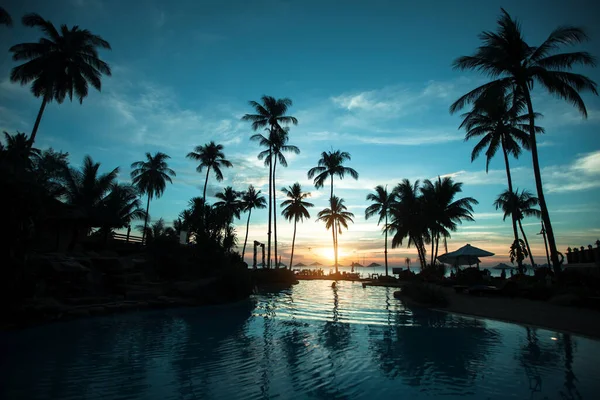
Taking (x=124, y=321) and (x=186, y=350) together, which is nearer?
(x=186, y=350)

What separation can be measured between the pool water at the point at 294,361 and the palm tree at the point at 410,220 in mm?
20127

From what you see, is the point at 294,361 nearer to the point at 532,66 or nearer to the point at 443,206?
the point at 532,66

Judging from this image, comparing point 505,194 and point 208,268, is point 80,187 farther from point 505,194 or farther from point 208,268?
point 505,194

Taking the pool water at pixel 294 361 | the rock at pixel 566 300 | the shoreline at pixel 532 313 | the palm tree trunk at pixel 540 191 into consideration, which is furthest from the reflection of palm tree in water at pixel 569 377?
the palm tree trunk at pixel 540 191

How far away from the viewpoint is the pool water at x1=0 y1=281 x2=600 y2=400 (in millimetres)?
4805

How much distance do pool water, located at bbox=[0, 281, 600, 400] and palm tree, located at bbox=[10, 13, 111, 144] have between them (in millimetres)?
19015

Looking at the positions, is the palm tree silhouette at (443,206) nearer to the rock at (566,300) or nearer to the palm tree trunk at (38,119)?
the rock at (566,300)

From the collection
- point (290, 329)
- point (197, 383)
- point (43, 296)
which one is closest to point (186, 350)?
point (197, 383)

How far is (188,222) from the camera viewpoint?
2631 cm

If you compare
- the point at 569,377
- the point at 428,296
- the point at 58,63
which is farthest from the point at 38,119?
the point at 569,377

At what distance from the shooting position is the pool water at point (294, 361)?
4805 mm

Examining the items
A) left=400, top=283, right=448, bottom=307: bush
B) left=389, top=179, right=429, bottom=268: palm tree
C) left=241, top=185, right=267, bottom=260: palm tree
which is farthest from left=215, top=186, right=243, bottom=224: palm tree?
left=400, top=283, right=448, bottom=307: bush

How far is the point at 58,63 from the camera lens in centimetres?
2123

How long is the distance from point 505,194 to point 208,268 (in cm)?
3462
